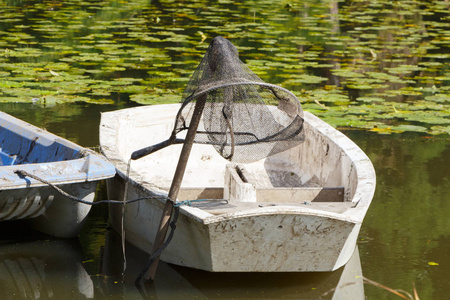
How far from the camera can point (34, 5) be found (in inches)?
452

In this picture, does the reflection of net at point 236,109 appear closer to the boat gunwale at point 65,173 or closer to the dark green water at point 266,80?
the boat gunwale at point 65,173

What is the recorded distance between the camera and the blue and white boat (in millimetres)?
3758

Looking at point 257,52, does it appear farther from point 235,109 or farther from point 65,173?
point 65,173

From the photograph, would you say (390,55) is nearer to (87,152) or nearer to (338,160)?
(338,160)

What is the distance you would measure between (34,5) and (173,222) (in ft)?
28.2

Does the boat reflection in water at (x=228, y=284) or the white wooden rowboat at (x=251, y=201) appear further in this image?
the boat reflection in water at (x=228, y=284)

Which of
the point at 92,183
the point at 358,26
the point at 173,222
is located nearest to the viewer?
the point at 173,222

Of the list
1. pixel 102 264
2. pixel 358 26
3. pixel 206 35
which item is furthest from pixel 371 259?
pixel 358 26

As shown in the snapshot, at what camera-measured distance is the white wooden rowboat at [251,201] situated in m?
3.45

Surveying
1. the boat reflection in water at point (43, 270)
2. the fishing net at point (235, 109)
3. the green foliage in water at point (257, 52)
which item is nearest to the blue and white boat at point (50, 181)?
the boat reflection in water at point (43, 270)

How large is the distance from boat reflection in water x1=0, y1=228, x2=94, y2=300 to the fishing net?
81cm

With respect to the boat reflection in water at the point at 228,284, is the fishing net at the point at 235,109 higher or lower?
higher

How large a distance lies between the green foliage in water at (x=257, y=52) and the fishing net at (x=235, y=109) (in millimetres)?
2186

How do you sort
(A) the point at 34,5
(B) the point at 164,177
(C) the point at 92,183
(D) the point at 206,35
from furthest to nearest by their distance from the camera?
(A) the point at 34,5, (D) the point at 206,35, (B) the point at 164,177, (C) the point at 92,183
